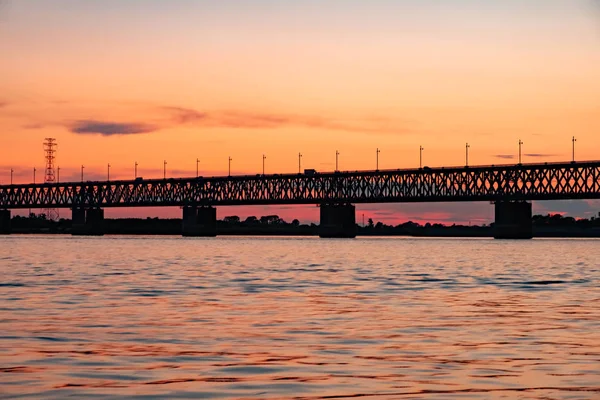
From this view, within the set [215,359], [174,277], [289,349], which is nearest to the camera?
[215,359]

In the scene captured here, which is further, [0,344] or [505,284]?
[505,284]

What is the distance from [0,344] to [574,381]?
1116 cm

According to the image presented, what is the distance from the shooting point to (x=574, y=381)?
17.0m

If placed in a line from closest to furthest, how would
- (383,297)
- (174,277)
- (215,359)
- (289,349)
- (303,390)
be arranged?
1. (303,390)
2. (215,359)
3. (289,349)
4. (383,297)
5. (174,277)

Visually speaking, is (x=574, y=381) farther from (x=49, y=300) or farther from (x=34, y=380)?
(x=49, y=300)

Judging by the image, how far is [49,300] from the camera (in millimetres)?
34188

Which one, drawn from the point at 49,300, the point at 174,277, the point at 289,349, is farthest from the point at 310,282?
the point at 289,349

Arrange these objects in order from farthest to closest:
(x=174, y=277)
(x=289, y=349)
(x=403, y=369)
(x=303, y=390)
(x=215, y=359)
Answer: (x=174, y=277), (x=289, y=349), (x=215, y=359), (x=403, y=369), (x=303, y=390)

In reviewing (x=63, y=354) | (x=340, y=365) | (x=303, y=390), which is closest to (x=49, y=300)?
(x=63, y=354)

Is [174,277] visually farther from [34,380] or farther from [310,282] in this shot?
[34,380]

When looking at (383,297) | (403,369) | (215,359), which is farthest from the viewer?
(383,297)

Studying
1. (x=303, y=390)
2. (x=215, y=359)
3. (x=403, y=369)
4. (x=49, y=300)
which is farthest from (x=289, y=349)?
(x=49, y=300)

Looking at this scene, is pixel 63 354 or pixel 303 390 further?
pixel 63 354

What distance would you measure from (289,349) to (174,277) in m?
30.7
